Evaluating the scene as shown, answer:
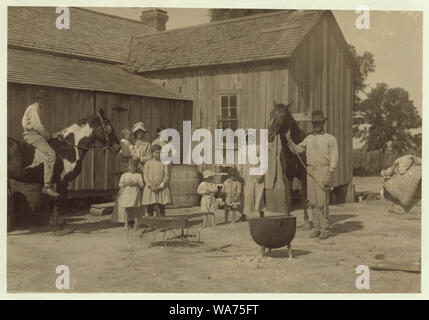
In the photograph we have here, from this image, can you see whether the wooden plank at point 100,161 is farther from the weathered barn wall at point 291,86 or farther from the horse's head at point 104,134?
the horse's head at point 104,134

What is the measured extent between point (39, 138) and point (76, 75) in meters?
3.02

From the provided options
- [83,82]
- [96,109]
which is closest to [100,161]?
[96,109]

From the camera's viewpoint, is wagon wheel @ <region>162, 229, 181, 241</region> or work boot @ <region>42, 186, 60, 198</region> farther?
work boot @ <region>42, 186, 60, 198</region>

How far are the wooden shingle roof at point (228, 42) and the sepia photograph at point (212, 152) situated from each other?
39 mm

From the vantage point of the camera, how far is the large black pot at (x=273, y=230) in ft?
26.6

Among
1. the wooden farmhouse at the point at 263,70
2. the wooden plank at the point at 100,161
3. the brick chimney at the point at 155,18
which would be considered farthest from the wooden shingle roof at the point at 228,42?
the wooden plank at the point at 100,161

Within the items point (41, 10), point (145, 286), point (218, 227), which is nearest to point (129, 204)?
point (218, 227)

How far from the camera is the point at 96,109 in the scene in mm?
12328

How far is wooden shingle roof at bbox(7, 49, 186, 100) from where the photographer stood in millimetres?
11289

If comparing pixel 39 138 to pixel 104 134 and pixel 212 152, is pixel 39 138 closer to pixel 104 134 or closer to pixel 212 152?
pixel 104 134

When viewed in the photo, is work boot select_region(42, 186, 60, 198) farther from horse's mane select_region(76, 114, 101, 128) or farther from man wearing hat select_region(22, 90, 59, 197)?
horse's mane select_region(76, 114, 101, 128)

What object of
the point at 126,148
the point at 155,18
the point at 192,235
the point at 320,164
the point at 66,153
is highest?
the point at 155,18

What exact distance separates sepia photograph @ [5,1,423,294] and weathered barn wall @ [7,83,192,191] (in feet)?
0.11

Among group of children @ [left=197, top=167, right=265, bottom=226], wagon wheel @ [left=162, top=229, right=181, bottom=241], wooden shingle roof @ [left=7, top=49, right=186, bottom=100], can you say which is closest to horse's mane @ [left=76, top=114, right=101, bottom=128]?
wooden shingle roof @ [left=7, top=49, right=186, bottom=100]
